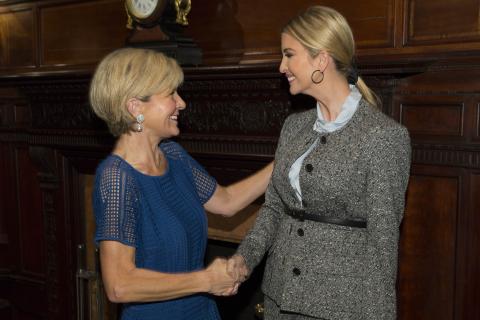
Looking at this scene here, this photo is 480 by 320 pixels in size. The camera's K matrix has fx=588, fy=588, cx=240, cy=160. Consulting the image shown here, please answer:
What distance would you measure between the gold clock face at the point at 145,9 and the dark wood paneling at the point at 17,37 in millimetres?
1278

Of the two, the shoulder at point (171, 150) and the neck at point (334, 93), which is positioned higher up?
the neck at point (334, 93)

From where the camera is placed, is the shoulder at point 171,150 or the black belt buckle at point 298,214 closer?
the black belt buckle at point 298,214

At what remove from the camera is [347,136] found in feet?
5.63

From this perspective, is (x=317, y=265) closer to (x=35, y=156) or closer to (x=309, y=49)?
(x=309, y=49)

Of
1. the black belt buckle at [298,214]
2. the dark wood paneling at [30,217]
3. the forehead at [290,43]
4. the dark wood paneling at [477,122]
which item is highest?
the forehead at [290,43]

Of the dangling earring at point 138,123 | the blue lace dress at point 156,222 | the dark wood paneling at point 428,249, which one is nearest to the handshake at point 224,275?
the blue lace dress at point 156,222

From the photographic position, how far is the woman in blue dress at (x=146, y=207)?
1.80m

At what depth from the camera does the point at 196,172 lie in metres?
2.21

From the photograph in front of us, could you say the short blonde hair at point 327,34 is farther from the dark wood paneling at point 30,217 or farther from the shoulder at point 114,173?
the dark wood paneling at point 30,217

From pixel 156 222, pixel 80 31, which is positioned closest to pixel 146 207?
pixel 156 222

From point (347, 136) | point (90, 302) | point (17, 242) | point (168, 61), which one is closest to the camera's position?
point (347, 136)

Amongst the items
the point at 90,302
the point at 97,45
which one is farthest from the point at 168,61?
the point at 90,302

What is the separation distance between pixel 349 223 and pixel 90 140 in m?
2.13

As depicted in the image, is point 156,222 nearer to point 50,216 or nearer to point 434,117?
point 434,117
